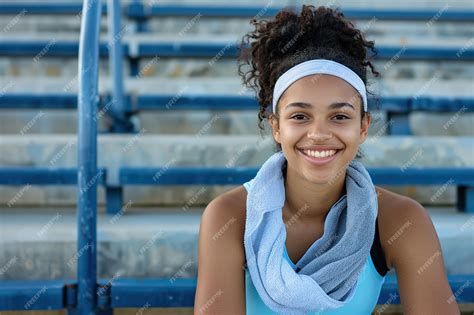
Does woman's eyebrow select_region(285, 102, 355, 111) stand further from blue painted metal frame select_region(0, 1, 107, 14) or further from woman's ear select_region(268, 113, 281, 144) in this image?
blue painted metal frame select_region(0, 1, 107, 14)

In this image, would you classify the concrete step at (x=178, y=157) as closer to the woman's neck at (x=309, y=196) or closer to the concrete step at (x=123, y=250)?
the concrete step at (x=123, y=250)

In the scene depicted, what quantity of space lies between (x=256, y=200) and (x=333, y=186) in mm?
163

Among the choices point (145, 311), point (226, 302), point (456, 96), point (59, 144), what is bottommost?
point (145, 311)

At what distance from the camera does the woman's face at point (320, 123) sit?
99 centimetres

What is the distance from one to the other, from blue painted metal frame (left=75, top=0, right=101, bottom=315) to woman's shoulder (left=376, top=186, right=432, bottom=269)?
0.59 m

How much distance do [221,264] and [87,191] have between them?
1.11 feet

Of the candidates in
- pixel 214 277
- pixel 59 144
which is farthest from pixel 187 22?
pixel 214 277

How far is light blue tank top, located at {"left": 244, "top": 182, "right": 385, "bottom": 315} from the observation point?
3.40 feet

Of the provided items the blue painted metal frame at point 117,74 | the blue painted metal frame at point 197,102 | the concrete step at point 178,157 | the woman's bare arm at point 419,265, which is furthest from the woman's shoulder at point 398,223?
the blue painted metal frame at point 117,74

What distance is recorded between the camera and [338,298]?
0.99 metres

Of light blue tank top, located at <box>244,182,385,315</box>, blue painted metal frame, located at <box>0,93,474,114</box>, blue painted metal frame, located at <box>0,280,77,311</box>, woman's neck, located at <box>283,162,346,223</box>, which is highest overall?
blue painted metal frame, located at <box>0,93,474,114</box>

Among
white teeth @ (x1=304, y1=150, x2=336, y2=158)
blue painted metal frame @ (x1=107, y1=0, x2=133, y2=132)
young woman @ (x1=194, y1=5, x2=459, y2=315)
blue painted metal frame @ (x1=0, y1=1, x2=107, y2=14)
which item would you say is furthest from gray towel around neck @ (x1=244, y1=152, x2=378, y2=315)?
blue painted metal frame @ (x1=0, y1=1, x2=107, y2=14)

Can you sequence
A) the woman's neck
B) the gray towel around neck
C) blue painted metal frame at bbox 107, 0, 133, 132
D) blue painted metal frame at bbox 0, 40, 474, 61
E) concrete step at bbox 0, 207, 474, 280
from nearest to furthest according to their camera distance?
1. the gray towel around neck
2. the woman's neck
3. concrete step at bbox 0, 207, 474, 280
4. blue painted metal frame at bbox 107, 0, 133, 132
5. blue painted metal frame at bbox 0, 40, 474, 61

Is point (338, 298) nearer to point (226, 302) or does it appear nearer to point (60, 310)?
point (226, 302)
